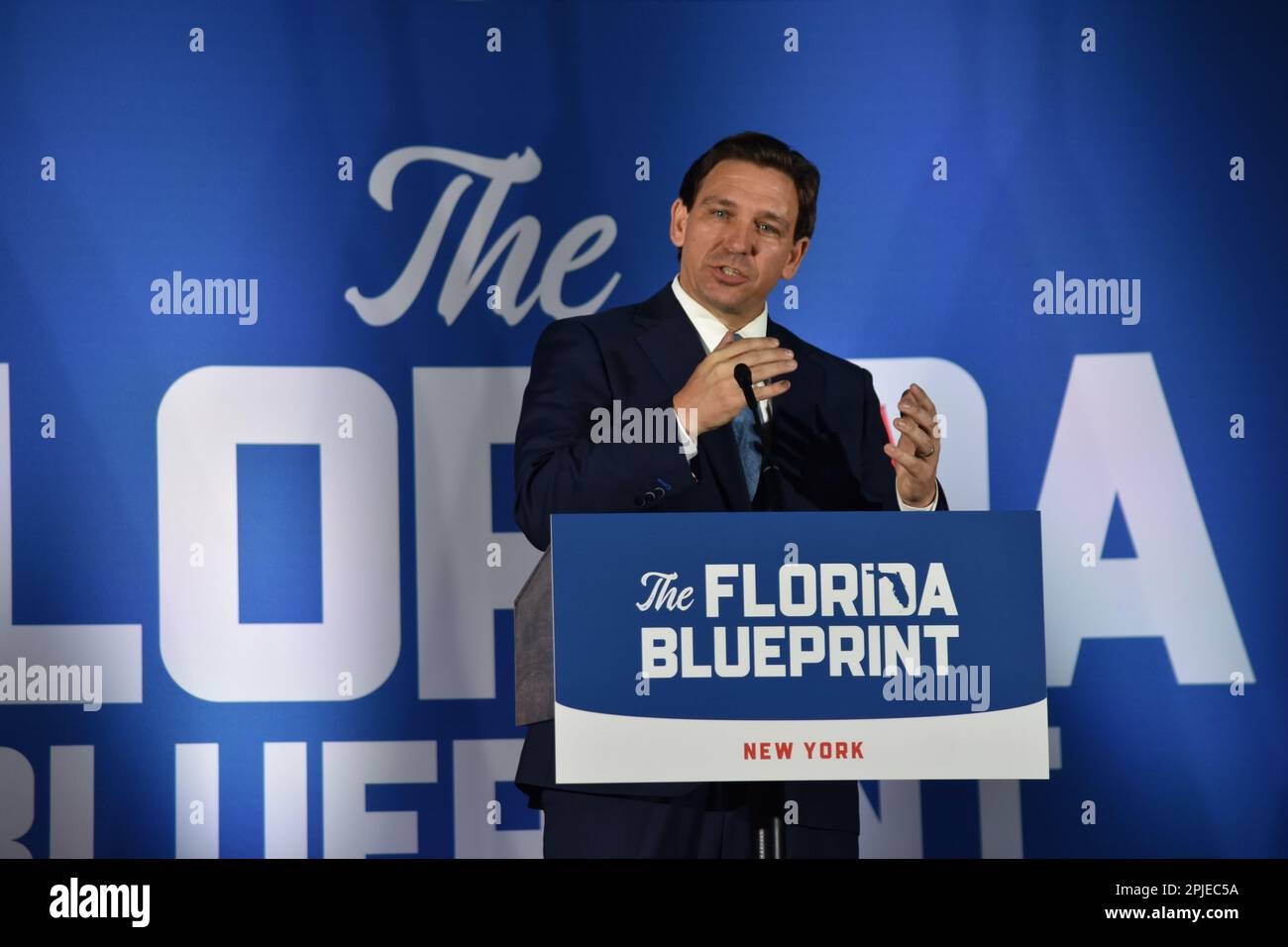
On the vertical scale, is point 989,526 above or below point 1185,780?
above

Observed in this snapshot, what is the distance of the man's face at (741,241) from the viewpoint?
3.53 meters

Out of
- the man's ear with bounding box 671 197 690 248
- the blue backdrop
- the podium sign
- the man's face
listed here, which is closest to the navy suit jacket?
the man's face

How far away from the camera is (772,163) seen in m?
→ 3.59

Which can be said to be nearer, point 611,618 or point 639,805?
point 611,618

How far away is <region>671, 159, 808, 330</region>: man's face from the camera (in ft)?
11.6

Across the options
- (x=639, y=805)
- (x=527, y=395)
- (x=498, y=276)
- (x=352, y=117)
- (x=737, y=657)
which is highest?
(x=352, y=117)

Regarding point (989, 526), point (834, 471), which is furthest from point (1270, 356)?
point (989, 526)

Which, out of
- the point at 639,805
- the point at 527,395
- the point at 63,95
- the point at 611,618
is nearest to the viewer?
the point at 611,618

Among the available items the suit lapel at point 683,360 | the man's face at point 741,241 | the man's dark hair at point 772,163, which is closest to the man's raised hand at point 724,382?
the suit lapel at point 683,360

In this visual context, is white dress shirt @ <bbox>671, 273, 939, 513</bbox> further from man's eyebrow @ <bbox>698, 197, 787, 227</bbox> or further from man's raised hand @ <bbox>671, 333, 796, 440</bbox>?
man's raised hand @ <bbox>671, 333, 796, 440</bbox>

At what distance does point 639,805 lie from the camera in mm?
3029

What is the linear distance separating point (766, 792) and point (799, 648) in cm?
33

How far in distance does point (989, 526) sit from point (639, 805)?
982 millimetres
